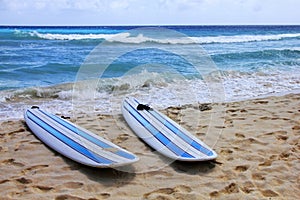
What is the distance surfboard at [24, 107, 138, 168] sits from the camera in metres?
3.43

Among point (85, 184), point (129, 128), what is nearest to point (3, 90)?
point (129, 128)

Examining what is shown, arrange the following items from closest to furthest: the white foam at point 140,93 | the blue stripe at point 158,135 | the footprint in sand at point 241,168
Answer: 1. the footprint in sand at point 241,168
2. the blue stripe at point 158,135
3. the white foam at point 140,93

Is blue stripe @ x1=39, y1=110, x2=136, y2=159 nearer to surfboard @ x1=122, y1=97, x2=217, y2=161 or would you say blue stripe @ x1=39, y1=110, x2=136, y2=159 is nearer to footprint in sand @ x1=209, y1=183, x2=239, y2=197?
surfboard @ x1=122, y1=97, x2=217, y2=161

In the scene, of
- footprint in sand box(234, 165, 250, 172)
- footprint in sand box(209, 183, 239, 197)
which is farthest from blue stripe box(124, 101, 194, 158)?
footprint in sand box(209, 183, 239, 197)

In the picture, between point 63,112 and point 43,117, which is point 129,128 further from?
point 63,112

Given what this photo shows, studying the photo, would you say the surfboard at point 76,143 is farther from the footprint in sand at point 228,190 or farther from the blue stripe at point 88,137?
the footprint in sand at point 228,190

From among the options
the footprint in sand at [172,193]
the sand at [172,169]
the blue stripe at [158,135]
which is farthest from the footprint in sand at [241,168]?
the footprint in sand at [172,193]

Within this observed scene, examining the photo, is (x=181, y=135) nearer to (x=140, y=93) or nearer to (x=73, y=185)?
(x=73, y=185)

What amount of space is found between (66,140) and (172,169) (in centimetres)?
130

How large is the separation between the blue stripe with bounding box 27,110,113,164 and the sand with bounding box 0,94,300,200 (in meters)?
0.11

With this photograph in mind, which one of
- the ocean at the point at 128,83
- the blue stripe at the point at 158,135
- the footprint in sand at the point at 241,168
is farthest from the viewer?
the ocean at the point at 128,83

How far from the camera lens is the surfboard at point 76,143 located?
343 cm

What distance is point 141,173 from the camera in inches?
133

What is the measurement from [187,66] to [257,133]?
295 inches
